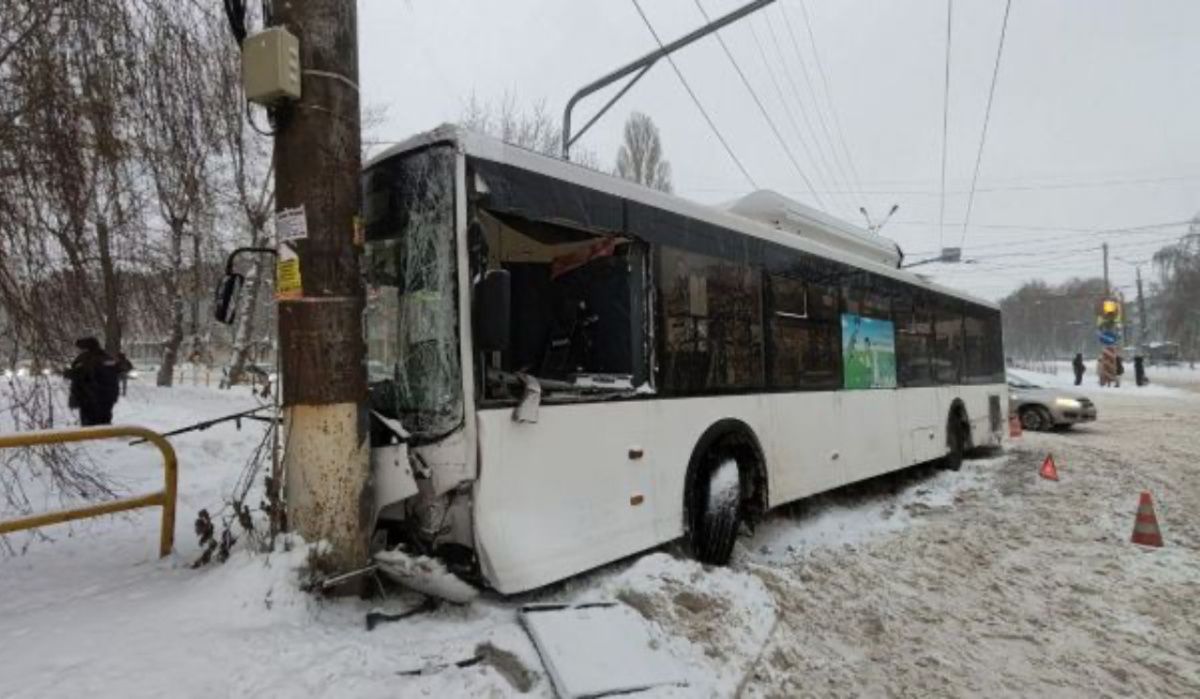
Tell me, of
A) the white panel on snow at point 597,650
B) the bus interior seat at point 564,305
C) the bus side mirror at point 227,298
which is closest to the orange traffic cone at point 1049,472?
the bus interior seat at point 564,305

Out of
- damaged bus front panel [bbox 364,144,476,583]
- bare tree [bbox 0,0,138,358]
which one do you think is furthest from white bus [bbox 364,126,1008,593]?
bare tree [bbox 0,0,138,358]

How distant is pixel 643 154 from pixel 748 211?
25464mm

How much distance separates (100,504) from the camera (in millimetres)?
4617

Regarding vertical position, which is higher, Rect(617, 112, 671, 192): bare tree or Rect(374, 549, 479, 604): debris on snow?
Rect(617, 112, 671, 192): bare tree

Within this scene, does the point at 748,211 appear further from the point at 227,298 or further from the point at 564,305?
the point at 227,298

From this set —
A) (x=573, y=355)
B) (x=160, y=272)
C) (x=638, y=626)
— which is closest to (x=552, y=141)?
(x=160, y=272)

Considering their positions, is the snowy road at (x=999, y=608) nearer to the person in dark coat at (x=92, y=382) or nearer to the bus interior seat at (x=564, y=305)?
the bus interior seat at (x=564, y=305)

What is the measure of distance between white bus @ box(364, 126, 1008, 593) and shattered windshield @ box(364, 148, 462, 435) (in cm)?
1

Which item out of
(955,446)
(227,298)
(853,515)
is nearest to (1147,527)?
(853,515)

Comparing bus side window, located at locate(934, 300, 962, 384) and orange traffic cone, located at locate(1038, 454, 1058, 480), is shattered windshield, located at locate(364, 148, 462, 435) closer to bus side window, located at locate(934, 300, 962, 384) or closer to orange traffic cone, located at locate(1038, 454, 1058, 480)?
bus side window, located at locate(934, 300, 962, 384)

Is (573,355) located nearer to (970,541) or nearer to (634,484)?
(634,484)

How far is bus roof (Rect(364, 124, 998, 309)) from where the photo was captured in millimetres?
4555

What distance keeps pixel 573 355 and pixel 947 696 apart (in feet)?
10.4

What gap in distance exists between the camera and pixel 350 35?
4590 mm
